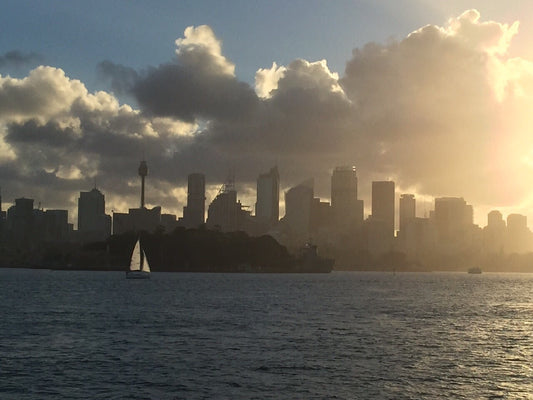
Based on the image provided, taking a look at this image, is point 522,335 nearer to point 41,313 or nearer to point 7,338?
point 7,338

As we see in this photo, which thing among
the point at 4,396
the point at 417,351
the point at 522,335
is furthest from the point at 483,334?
the point at 4,396

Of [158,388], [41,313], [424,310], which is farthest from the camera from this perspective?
[424,310]

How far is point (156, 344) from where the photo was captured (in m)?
81.8

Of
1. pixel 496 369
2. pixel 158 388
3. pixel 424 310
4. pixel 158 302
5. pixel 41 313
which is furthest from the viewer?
pixel 158 302

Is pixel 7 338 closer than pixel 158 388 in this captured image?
No

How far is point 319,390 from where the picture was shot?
57.6 meters

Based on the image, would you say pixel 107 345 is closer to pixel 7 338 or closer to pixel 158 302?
pixel 7 338

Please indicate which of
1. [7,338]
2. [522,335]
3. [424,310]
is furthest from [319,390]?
[424,310]

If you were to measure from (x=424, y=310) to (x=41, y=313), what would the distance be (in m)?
73.1

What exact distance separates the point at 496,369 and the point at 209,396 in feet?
101

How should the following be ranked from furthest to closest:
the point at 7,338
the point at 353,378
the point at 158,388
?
the point at 7,338 < the point at 353,378 < the point at 158,388

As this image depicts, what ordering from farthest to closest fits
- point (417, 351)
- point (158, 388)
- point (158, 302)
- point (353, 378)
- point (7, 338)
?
point (158, 302)
point (7, 338)
point (417, 351)
point (353, 378)
point (158, 388)

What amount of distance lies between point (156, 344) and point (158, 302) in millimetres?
72095

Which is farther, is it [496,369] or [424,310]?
[424,310]
